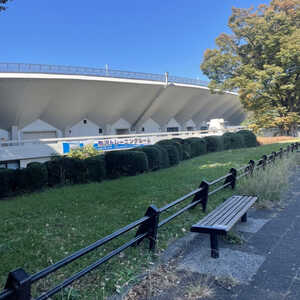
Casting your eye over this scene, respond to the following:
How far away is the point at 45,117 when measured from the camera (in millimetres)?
29781

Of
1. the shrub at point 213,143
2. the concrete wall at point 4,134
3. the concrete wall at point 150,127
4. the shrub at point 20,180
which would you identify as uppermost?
the concrete wall at point 150,127

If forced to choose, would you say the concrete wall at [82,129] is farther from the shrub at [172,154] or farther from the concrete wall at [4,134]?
the shrub at [172,154]

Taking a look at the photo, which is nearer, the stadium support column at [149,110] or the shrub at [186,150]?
the shrub at [186,150]

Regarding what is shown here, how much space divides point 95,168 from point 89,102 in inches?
939

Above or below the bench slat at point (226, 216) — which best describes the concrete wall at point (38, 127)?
above

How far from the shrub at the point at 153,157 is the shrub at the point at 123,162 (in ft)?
2.11

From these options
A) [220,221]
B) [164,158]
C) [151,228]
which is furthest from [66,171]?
[220,221]

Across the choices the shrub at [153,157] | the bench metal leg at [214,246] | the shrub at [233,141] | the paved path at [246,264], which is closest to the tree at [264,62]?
the shrub at [233,141]

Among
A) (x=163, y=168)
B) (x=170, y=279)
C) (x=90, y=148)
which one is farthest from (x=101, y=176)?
(x=170, y=279)

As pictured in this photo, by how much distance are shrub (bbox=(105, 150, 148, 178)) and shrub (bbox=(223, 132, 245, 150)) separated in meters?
10.2

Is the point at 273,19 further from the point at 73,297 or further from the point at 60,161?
the point at 73,297

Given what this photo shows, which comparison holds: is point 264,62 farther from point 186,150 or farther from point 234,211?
point 234,211

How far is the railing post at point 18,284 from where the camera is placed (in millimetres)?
1764

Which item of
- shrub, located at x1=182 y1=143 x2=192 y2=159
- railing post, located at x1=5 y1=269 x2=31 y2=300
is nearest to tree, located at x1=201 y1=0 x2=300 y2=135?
shrub, located at x1=182 y1=143 x2=192 y2=159
